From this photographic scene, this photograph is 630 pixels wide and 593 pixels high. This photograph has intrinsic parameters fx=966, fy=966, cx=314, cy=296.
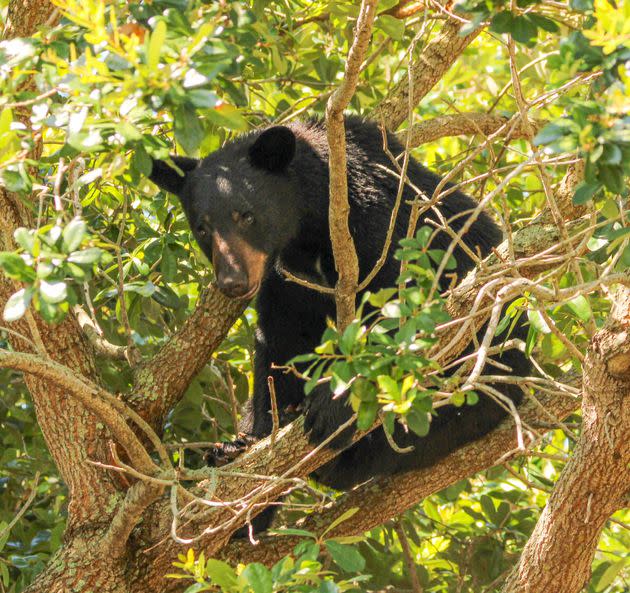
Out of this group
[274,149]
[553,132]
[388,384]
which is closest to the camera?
[553,132]

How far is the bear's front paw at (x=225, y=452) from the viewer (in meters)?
5.38

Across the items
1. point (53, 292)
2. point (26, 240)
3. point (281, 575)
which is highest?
point (26, 240)

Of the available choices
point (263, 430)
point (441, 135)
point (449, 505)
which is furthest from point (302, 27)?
point (449, 505)

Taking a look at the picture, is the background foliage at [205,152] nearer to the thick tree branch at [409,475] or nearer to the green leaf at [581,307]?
the green leaf at [581,307]

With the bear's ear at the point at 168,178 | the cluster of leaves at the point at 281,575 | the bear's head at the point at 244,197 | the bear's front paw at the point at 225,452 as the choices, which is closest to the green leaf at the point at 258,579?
the cluster of leaves at the point at 281,575

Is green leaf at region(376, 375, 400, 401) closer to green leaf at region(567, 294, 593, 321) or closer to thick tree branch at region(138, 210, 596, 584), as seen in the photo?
thick tree branch at region(138, 210, 596, 584)

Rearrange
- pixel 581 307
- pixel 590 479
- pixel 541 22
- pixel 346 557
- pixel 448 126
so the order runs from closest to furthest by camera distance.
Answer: pixel 541 22
pixel 346 557
pixel 581 307
pixel 590 479
pixel 448 126

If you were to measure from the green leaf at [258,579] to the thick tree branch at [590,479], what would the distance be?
1.52 metres

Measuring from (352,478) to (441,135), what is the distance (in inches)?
83.6

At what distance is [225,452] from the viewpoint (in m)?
5.39

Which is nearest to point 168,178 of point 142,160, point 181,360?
point 181,360

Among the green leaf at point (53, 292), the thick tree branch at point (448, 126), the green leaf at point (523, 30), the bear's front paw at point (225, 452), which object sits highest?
the green leaf at point (523, 30)

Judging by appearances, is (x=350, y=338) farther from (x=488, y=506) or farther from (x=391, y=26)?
(x=488, y=506)

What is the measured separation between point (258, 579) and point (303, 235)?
3.17m
